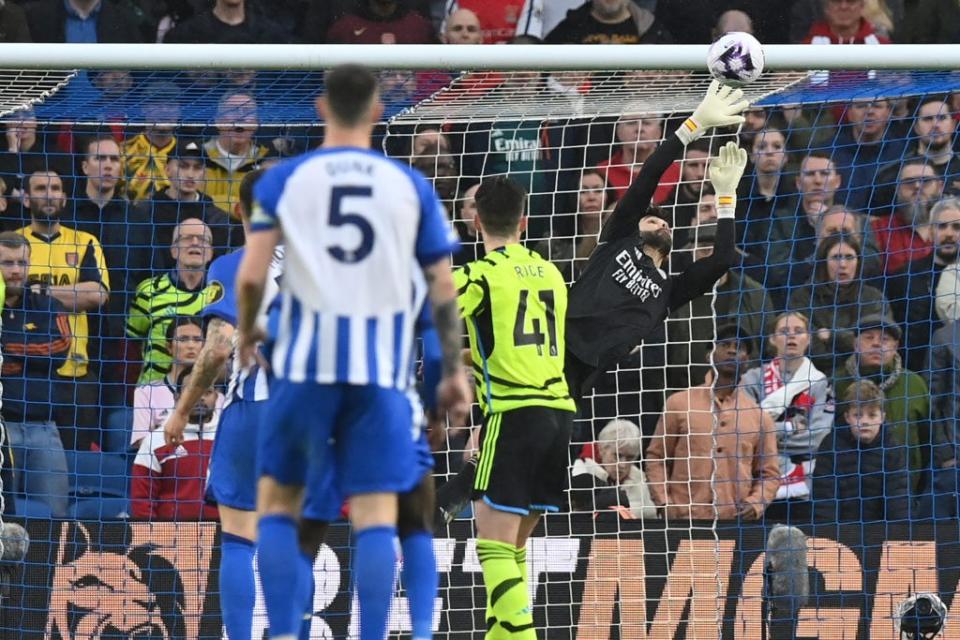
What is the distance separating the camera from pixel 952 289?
10797mm

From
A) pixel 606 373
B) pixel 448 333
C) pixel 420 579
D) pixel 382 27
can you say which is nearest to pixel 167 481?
pixel 606 373

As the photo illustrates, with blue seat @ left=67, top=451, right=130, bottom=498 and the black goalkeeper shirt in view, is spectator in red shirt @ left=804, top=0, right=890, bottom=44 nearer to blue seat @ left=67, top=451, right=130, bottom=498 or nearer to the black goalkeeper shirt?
the black goalkeeper shirt

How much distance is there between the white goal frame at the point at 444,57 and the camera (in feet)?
29.0

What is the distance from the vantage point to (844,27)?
42.4ft

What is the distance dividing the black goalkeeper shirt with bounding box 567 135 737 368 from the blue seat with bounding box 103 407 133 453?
3.32 meters

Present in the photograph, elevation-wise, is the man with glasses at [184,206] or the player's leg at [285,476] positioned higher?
the man with glasses at [184,206]

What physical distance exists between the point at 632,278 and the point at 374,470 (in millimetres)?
3396

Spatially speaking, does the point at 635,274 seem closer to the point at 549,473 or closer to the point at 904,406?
the point at 549,473

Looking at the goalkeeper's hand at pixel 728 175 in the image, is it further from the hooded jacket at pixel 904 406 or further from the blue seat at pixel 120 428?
the blue seat at pixel 120 428

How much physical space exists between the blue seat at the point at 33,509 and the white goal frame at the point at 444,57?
2910 mm

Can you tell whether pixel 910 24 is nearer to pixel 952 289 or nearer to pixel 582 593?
pixel 952 289

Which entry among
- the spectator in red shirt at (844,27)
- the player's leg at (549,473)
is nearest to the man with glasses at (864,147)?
the spectator in red shirt at (844,27)

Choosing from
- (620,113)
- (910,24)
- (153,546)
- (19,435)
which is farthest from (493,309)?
(910,24)

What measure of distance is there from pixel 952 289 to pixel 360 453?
6.25m
